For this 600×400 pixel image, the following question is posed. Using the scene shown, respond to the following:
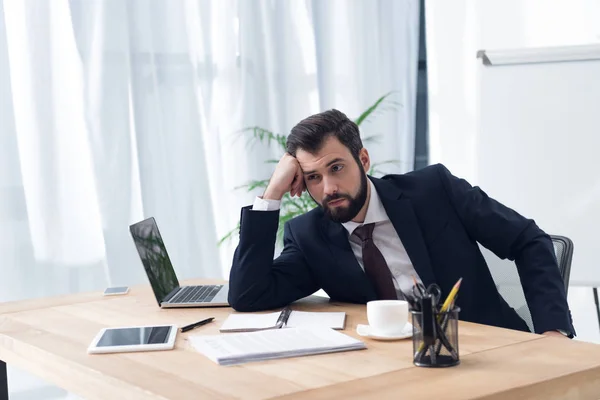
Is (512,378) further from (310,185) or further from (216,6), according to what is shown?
(216,6)

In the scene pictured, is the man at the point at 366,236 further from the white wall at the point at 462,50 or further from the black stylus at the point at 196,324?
the white wall at the point at 462,50

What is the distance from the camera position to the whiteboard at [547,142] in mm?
3418

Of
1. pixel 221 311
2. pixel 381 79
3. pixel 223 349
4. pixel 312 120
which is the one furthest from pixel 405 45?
pixel 223 349

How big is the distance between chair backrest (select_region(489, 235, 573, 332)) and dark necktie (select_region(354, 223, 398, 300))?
32 centimetres

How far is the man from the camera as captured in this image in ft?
6.86

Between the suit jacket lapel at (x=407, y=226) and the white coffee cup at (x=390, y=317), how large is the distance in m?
0.47

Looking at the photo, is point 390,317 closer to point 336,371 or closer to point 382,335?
point 382,335

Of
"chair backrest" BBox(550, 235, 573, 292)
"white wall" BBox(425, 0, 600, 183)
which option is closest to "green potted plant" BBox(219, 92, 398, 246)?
"white wall" BBox(425, 0, 600, 183)

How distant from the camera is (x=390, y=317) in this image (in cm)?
161

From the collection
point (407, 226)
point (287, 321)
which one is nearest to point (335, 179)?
point (407, 226)

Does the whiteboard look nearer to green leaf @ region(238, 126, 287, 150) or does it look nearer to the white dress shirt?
green leaf @ region(238, 126, 287, 150)

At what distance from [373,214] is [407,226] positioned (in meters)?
0.11

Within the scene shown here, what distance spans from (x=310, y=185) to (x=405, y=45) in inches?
106

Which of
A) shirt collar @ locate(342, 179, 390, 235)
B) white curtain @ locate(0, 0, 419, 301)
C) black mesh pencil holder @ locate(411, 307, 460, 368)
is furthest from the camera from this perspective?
white curtain @ locate(0, 0, 419, 301)
